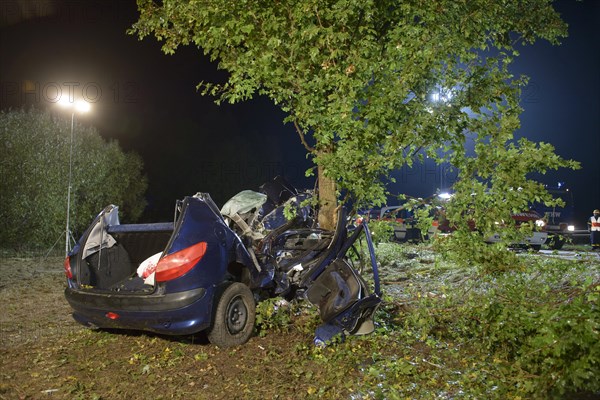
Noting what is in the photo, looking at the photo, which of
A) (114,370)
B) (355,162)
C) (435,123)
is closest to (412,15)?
(435,123)

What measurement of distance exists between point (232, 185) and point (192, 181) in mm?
2538

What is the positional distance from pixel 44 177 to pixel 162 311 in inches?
710

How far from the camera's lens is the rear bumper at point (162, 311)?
5.08 m

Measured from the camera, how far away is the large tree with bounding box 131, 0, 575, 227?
5969mm

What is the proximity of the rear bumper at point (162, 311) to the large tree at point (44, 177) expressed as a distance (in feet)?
56.9

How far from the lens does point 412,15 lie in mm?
6453

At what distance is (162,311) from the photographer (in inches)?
200

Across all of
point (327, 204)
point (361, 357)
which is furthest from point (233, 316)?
point (327, 204)

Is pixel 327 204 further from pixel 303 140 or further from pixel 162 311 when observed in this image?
pixel 162 311

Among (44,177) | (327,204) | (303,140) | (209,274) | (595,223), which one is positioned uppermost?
(44,177)

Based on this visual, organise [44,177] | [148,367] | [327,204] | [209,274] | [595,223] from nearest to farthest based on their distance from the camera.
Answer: [148,367], [209,274], [327,204], [595,223], [44,177]

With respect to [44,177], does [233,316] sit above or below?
below

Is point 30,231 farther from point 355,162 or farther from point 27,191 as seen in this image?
point 355,162

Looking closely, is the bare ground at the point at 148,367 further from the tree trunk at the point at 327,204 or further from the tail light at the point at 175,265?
the tree trunk at the point at 327,204
